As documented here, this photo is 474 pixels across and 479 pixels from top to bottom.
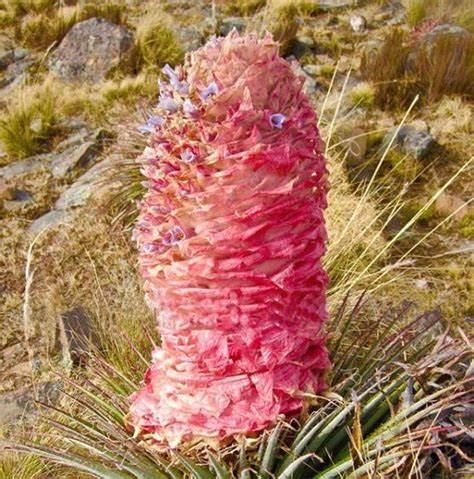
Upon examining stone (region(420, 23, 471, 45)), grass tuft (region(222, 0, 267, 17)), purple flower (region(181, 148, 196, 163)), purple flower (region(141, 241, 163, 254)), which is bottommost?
grass tuft (region(222, 0, 267, 17))

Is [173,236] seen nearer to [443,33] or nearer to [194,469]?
[194,469]

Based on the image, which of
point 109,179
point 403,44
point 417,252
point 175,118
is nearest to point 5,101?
point 109,179

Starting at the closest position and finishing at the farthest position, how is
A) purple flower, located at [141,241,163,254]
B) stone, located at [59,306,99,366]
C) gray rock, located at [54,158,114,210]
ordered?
purple flower, located at [141,241,163,254] → stone, located at [59,306,99,366] → gray rock, located at [54,158,114,210]

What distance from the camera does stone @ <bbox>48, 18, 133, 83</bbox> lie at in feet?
29.7

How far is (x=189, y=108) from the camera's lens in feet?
5.85

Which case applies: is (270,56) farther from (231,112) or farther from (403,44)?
(403,44)

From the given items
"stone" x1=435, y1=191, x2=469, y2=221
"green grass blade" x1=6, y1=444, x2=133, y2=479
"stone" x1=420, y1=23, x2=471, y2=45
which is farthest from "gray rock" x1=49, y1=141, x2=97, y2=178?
"green grass blade" x1=6, y1=444, x2=133, y2=479

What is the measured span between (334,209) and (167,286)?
10.2ft

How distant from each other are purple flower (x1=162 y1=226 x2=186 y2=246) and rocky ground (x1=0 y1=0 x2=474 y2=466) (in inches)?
44.9

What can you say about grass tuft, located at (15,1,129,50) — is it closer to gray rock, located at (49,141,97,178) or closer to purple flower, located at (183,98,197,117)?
gray rock, located at (49,141,97,178)

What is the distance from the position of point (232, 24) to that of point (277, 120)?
338 inches

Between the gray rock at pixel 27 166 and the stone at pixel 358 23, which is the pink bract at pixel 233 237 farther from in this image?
the stone at pixel 358 23

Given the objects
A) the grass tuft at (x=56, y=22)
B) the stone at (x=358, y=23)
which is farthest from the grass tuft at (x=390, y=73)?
the grass tuft at (x=56, y=22)

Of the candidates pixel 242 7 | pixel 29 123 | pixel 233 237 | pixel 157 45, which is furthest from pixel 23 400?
pixel 242 7
